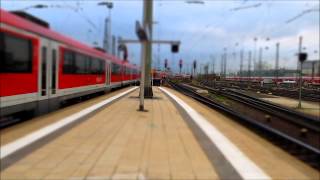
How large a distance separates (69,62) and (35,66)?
5945 mm

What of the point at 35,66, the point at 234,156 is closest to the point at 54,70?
the point at 35,66

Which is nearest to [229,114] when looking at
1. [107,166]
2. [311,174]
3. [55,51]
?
[55,51]

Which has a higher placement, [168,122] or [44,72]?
[44,72]

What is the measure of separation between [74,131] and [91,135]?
2.25ft

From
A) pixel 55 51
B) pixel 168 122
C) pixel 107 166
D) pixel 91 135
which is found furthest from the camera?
pixel 55 51

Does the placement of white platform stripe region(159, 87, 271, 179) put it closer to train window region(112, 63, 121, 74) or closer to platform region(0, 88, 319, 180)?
platform region(0, 88, 319, 180)

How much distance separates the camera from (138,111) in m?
18.9

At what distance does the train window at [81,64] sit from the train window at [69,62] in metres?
1.09

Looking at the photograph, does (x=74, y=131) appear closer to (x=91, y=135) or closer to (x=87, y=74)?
(x=91, y=135)

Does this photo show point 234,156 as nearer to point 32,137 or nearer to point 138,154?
point 138,154

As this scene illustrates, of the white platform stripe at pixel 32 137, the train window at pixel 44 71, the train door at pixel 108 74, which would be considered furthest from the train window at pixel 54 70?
the train door at pixel 108 74

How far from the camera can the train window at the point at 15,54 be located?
1305cm

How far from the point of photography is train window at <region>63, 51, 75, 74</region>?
20609mm

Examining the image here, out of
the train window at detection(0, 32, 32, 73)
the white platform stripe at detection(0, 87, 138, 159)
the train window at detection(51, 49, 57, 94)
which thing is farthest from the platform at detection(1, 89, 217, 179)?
the train window at detection(51, 49, 57, 94)
